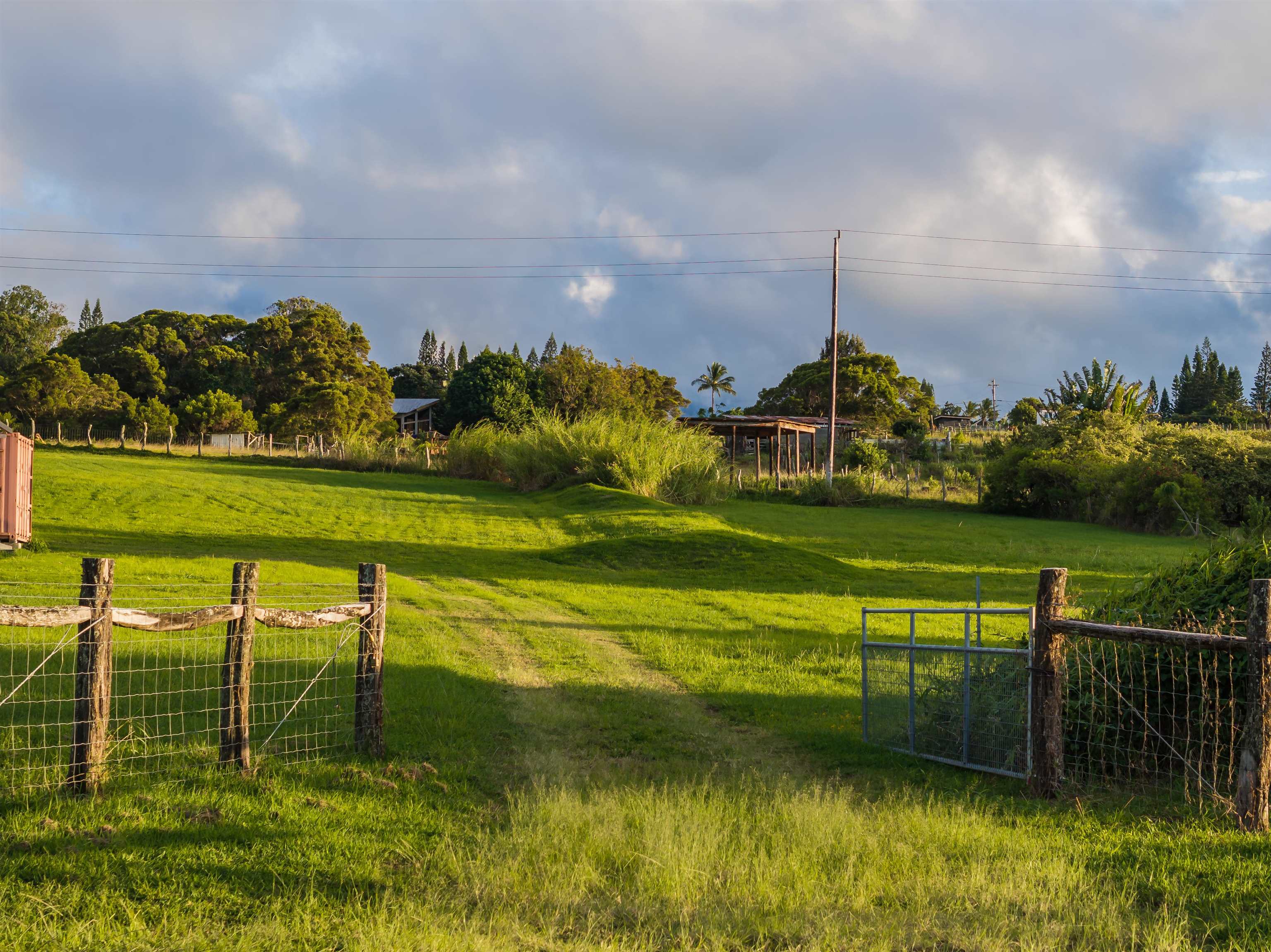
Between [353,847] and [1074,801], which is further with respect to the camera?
[1074,801]

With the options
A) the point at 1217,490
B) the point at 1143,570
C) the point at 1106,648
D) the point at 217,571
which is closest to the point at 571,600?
the point at 217,571

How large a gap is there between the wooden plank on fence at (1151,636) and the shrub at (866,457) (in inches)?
1481

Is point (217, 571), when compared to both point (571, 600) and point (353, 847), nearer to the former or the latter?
point (571, 600)

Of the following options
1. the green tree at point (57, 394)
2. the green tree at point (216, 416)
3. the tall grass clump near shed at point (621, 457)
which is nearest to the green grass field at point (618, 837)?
the tall grass clump near shed at point (621, 457)

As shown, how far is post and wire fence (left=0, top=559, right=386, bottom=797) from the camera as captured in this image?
19.4 feet

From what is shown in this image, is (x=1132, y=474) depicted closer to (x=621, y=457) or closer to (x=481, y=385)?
(x=621, y=457)

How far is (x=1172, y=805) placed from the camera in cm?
657

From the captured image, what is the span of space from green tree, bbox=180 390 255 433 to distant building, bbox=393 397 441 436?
18.4 m

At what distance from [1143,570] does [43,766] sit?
2131cm

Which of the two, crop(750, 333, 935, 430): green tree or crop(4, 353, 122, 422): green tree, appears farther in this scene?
crop(750, 333, 935, 430): green tree

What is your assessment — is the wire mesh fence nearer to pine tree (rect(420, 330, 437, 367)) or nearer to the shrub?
the shrub

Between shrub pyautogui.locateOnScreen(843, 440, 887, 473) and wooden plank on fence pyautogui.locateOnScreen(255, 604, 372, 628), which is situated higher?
shrub pyautogui.locateOnScreen(843, 440, 887, 473)

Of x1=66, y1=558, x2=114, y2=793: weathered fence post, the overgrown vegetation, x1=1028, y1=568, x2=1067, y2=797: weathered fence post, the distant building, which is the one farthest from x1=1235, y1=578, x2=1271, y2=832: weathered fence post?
the distant building

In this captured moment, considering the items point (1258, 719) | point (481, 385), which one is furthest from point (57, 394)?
point (1258, 719)
